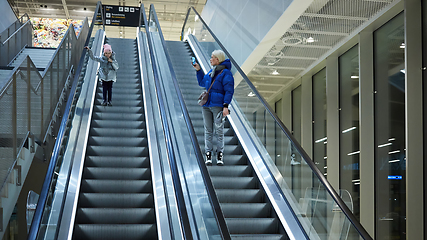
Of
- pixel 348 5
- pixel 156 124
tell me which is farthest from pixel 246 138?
pixel 348 5

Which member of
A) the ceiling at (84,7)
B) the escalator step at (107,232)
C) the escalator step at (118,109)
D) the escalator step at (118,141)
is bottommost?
the escalator step at (107,232)

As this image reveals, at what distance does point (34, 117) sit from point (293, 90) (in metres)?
9.87

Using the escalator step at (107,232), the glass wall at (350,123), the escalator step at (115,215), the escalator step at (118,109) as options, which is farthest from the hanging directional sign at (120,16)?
the escalator step at (107,232)

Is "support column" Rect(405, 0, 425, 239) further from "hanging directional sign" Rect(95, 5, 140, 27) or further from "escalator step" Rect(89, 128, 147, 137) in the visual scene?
"hanging directional sign" Rect(95, 5, 140, 27)

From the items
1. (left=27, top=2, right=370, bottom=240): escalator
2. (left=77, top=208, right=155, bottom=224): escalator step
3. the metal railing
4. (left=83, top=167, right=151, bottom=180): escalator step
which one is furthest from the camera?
the metal railing

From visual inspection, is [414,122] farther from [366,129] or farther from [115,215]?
[115,215]

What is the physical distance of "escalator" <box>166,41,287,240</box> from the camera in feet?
17.5

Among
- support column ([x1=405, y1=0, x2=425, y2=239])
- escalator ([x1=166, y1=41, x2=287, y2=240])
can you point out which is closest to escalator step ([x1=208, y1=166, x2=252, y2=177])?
escalator ([x1=166, y1=41, x2=287, y2=240])

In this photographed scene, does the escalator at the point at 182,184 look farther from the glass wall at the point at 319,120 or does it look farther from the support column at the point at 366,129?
the glass wall at the point at 319,120

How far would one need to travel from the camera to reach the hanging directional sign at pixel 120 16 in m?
21.8

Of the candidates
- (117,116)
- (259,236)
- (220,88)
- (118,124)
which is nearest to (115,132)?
(118,124)

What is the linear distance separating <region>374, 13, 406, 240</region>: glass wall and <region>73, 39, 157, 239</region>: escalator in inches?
181

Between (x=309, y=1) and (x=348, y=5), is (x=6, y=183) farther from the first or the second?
(x=348, y=5)

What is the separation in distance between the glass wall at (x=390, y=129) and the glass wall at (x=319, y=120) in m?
2.82
